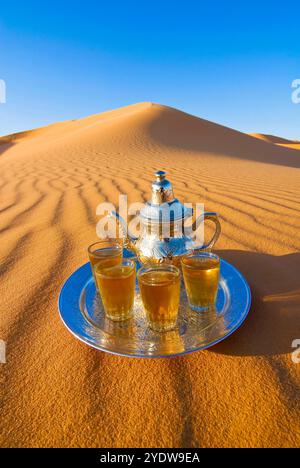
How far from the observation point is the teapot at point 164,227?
126 centimetres

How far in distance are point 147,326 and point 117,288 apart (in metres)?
0.18

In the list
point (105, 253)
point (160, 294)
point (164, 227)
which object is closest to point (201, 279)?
point (160, 294)

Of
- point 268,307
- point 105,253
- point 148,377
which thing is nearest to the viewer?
point 148,377

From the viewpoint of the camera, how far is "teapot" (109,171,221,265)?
1.26 meters

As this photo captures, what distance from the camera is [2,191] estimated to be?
12.8 feet

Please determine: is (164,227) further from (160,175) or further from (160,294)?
(160,294)

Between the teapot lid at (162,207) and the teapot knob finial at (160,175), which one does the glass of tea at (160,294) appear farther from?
the teapot knob finial at (160,175)

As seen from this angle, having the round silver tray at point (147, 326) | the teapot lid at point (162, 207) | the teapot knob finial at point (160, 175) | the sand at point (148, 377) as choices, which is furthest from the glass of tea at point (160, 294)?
the teapot knob finial at point (160, 175)

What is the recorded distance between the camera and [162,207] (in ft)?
4.20

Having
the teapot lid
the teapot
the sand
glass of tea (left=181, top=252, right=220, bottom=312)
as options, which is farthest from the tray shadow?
the teapot lid

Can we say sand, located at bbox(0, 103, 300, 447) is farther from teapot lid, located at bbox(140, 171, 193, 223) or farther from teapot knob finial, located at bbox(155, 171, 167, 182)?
teapot knob finial, located at bbox(155, 171, 167, 182)

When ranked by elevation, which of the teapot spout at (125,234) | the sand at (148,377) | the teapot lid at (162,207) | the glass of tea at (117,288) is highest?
the teapot lid at (162,207)

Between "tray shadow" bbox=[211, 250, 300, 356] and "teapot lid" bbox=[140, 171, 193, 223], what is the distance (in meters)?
0.50

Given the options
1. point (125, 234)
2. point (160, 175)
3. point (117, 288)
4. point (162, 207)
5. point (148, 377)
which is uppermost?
point (160, 175)
